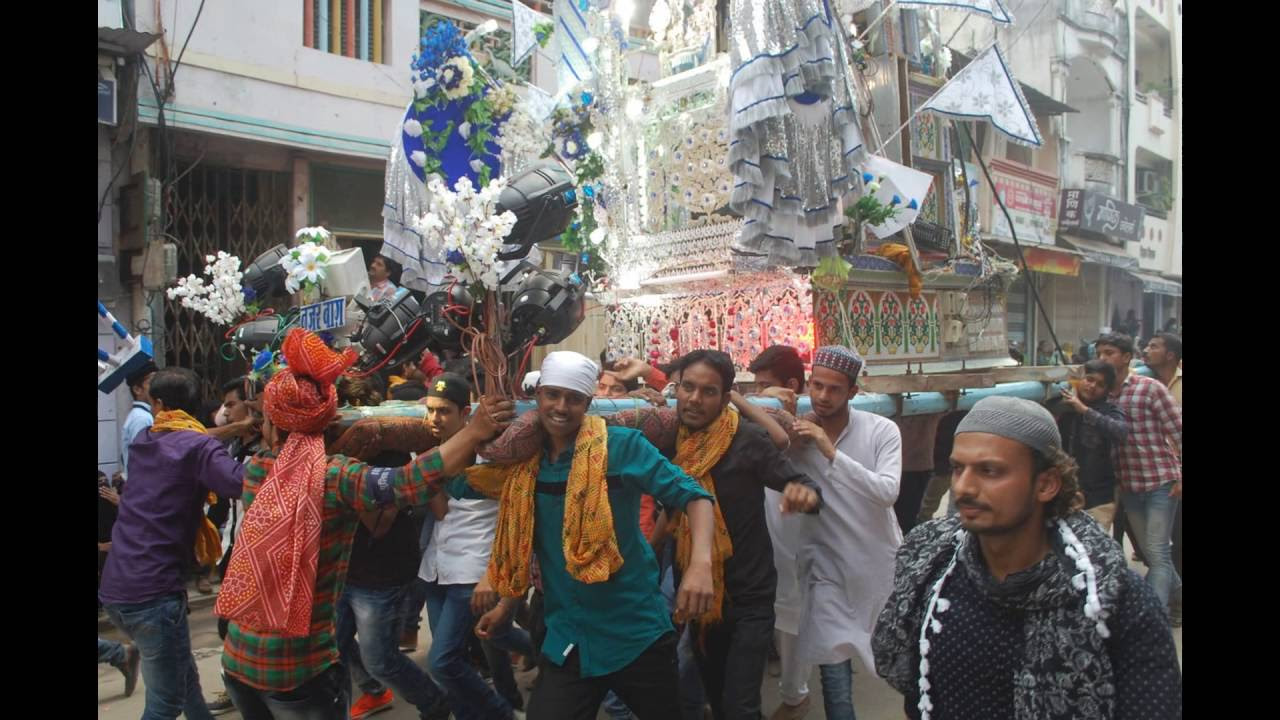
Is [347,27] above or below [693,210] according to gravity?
above

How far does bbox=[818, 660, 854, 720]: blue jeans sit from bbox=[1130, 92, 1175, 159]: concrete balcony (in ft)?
45.3

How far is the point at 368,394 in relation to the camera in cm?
429

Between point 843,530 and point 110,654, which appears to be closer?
point 843,530

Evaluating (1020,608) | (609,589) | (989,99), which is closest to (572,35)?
(989,99)

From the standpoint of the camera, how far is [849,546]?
12.6 feet

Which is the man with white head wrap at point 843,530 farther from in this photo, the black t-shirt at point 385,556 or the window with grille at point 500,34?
the window with grille at point 500,34

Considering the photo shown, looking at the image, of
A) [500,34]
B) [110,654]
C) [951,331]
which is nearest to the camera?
A: [110,654]

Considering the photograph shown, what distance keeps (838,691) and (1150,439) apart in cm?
294

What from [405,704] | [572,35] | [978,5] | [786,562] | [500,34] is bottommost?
[405,704]

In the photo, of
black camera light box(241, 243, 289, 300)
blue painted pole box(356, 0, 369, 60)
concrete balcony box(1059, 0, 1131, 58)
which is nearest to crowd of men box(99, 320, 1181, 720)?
black camera light box(241, 243, 289, 300)

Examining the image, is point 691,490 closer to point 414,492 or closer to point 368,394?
point 414,492

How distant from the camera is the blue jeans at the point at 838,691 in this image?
12.2 feet

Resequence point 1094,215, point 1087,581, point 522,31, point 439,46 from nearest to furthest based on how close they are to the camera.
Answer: point 1087,581 < point 439,46 < point 522,31 < point 1094,215

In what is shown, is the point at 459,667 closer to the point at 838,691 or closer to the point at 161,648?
the point at 161,648
